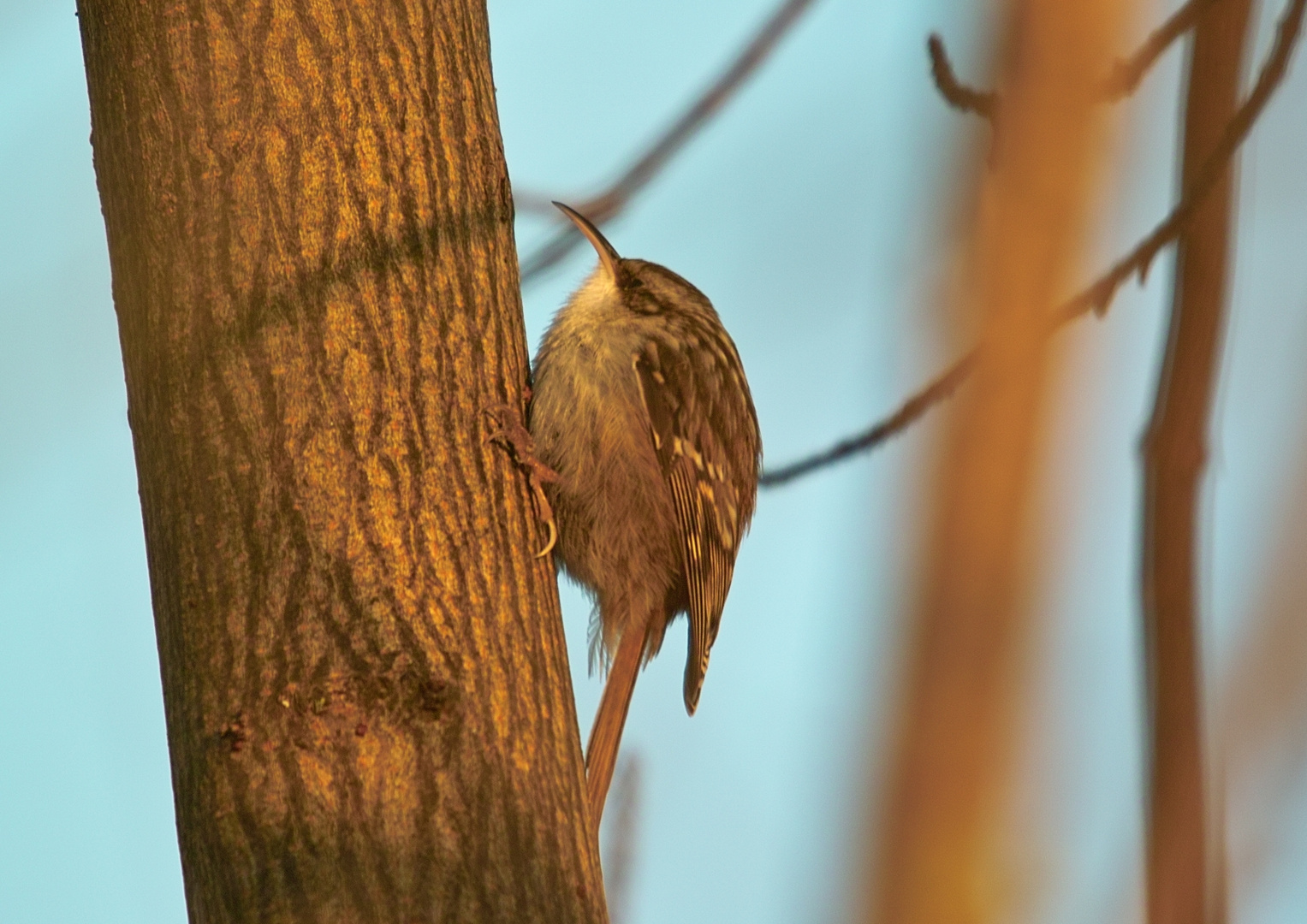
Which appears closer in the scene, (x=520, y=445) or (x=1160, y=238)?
(x=1160, y=238)

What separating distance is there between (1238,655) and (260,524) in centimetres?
149

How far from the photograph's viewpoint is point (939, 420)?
3.44 ft

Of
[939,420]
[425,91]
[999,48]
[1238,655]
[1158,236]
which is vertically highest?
[425,91]

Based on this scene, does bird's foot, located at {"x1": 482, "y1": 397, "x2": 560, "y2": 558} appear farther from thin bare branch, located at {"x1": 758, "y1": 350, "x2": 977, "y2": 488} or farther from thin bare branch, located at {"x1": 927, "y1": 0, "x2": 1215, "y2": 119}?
thin bare branch, located at {"x1": 927, "y1": 0, "x2": 1215, "y2": 119}

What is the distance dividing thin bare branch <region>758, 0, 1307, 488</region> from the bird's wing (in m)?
1.23

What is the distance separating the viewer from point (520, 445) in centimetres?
281

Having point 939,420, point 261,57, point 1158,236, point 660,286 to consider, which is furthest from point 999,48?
point 660,286

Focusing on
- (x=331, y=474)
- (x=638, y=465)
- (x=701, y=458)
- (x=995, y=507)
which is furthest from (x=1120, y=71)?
(x=701, y=458)

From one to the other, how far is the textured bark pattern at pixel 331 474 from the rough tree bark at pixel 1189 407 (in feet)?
3.35

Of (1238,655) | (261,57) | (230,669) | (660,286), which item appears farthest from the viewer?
(660,286)

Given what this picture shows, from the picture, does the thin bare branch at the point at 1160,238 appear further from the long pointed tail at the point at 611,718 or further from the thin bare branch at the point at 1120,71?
the long pointed tail at the point at 611,718

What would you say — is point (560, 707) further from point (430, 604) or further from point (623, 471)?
point (623, 471)

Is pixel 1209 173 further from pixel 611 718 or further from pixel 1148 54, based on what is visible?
pixel 611 718

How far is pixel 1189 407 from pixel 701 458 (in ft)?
8.44
